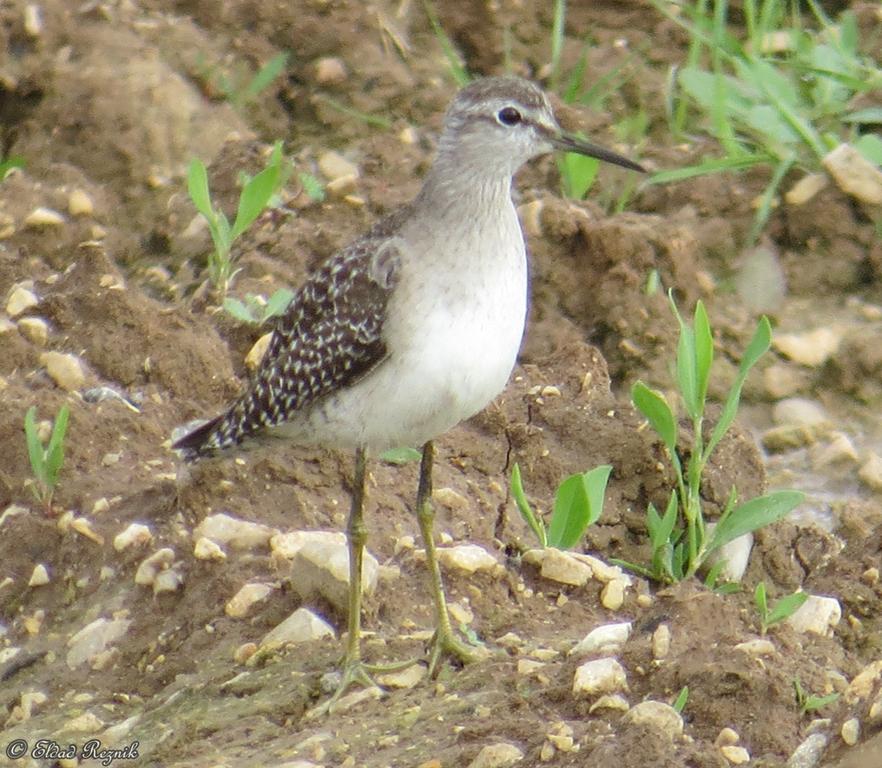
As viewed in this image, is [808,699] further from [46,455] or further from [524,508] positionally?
[46,455]

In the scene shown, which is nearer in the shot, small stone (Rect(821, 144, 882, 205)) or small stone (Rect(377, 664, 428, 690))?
small stone (Rect(377, 664, 428, 690))

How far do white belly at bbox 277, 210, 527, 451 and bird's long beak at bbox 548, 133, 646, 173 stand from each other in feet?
1.58

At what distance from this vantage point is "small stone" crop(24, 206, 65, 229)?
25.7 feet

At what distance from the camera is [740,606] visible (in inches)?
208

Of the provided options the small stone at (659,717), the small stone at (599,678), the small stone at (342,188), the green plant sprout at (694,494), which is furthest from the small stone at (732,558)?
the small stone at (342,188)

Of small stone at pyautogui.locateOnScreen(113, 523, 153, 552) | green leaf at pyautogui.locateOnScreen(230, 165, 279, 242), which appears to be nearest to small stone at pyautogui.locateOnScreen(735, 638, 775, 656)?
small stone at pyautogui.locateOnScreen(113, 523, 153, 552)

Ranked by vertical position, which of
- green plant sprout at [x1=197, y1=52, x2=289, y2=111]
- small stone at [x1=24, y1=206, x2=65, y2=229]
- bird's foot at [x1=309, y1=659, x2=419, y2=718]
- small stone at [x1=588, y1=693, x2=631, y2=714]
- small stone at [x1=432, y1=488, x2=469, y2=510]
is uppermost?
green plant sprout at [x1=197, y1=52, x2=289, y2=111]

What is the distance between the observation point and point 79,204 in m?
8.03

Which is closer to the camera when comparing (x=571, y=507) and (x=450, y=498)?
(x=571, y=507)

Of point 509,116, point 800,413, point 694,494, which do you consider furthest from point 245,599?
point 800,413

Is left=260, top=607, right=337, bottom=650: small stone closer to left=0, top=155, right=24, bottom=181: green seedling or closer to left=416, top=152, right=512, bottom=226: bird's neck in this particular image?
left=416, top=152, right=512, bottom=226: bird's neck

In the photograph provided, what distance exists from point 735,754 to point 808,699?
0.33m

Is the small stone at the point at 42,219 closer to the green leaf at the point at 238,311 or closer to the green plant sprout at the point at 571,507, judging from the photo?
the green leaf at the point at 238,311

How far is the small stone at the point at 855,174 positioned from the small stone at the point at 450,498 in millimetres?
2472
